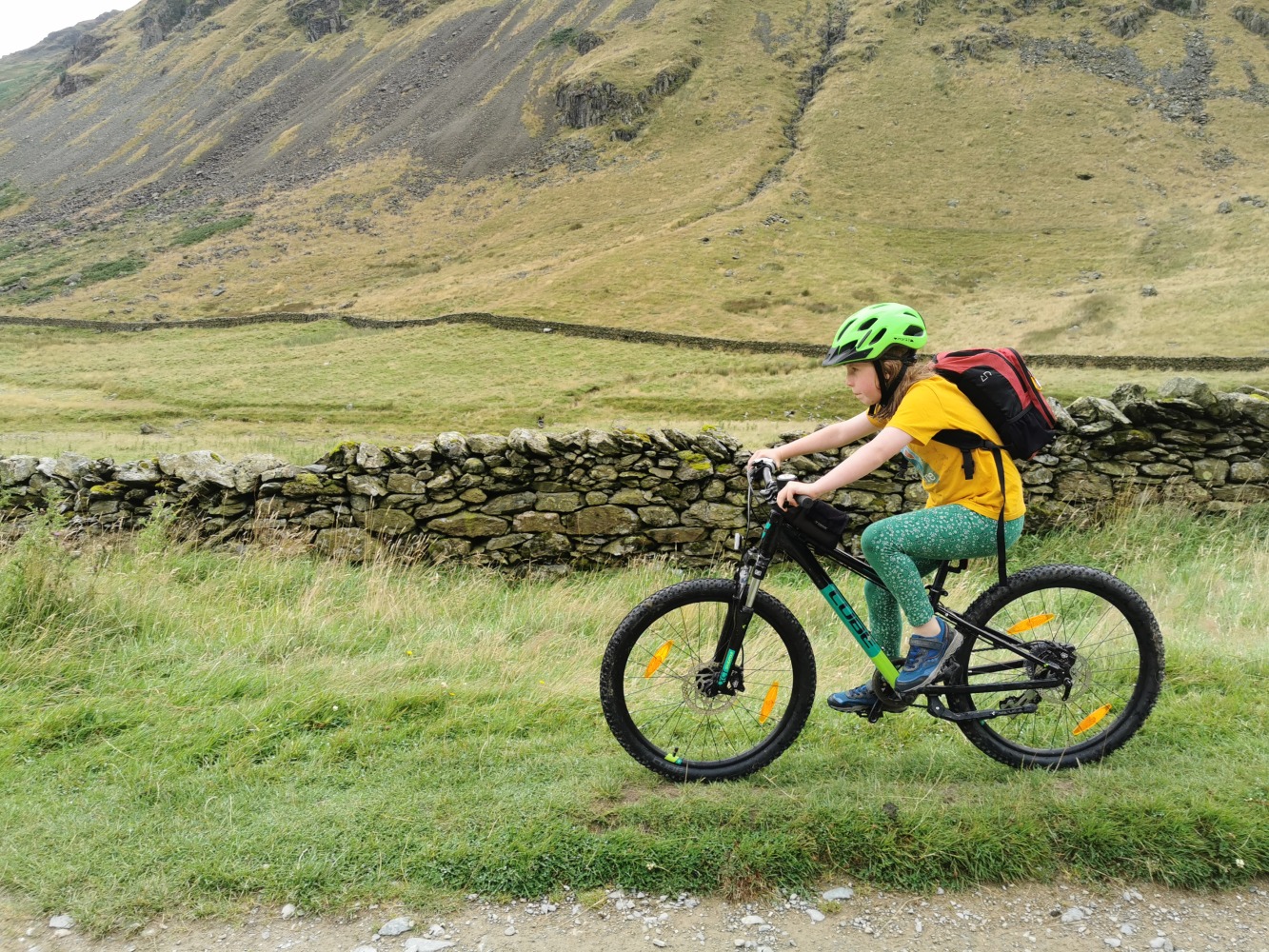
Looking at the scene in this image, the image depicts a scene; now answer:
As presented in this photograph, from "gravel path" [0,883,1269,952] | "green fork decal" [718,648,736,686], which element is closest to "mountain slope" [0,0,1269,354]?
"gravel path" [0,883,1269,952]

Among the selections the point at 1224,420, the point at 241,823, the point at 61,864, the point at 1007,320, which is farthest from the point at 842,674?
the point at 1007,320

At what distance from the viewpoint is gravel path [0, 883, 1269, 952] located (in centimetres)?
285

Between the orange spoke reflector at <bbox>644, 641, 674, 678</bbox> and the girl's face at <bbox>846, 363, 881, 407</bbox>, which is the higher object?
the girl's face at <bbox>846, 363, 881, 407</bbox>

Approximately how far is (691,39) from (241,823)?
146m

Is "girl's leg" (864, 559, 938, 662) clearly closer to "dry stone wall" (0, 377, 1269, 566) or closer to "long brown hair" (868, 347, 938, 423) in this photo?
"long brown hair" (868, 347, 938, 423)

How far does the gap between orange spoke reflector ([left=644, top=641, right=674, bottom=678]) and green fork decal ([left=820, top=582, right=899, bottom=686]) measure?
0.86 m

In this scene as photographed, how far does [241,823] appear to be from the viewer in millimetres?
3527

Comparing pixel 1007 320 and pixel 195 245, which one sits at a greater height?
pixel 195 245

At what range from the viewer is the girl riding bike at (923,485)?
11.4ft

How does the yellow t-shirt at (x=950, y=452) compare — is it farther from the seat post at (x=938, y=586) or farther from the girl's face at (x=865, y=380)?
the seat post at (x=938, y=586)

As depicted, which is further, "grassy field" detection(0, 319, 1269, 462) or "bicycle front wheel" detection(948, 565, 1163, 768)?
"grassy field" detection(0, 319, 1269, 462)

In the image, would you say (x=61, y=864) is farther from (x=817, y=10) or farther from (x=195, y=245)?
(x=817, y=10)

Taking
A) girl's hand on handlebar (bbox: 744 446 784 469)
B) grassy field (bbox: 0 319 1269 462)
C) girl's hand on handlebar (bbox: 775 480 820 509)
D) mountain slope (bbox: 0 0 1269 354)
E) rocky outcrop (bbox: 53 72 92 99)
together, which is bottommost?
grassy field (bbox: 0 319 1269 462)

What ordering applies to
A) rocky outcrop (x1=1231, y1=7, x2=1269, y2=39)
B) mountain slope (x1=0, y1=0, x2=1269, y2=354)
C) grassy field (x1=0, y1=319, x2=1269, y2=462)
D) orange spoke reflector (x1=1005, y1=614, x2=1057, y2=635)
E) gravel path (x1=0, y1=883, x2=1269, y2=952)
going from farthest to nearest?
rocky outcrop (x1=1231, y1=7, x2=1269, y2=39) < mountain slope (x1=0, y1=0, x2=1269, y2=354) < grassy field (x1=0, y1=319, x2=1269, y2=462) < orange spoke reflector (x1=1005, y1=614, x2=1057, y2=635) < gravel path (x1=0, y1=883, x2=1269, y2=952)
